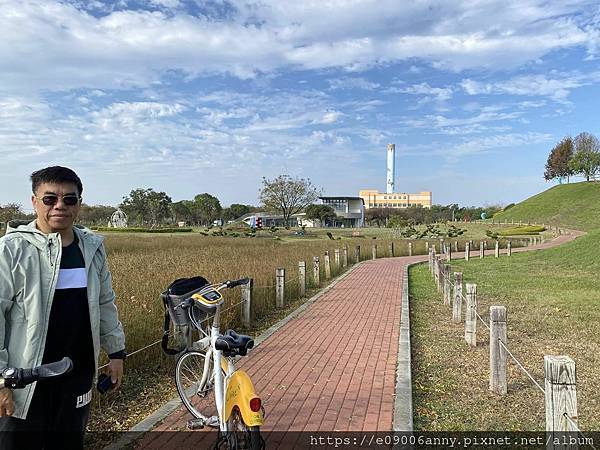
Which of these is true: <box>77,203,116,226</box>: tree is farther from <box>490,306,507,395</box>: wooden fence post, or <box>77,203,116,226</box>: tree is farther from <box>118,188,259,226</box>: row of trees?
<box>490,306,507,395</box>: wooden fence post

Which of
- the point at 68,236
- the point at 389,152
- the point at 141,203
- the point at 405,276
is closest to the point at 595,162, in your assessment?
the point at 389,152

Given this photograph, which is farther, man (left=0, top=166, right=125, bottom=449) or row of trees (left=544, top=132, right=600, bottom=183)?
row of trees (left=544, top=132, right=600, bottom=183)

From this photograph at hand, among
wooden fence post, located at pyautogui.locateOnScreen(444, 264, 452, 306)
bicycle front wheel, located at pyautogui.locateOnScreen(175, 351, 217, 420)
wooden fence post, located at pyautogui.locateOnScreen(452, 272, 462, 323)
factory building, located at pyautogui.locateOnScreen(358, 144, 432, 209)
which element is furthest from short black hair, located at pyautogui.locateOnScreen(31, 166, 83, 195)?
factory building, located at pyautogui.locateOnScreen(358, 144, 432, 209)

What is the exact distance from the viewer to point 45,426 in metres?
2.67

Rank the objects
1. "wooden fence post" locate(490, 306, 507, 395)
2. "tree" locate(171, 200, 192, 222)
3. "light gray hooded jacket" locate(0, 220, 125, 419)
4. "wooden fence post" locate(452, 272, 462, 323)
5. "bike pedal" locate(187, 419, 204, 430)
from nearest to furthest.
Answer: "light gray hooded jacket" locate(0, 220, 125, 419) → "bike pedal" locate(187, 419, 204, 430) → "wooden fence post" locate(490, 306, 507, 395) → "wooden fence post" locate(452, 272, 462, 323) → "tree" locate(171, 200, 192, 222)

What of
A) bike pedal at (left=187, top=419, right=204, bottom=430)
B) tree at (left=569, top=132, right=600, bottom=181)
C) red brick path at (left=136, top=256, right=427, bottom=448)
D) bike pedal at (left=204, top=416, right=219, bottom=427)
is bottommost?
red brick path at (left=136, top=256, right=427, bottom=448)

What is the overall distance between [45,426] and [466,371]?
5.07m

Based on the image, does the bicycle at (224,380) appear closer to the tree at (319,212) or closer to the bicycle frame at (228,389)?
the bicycle frame at (228,389)

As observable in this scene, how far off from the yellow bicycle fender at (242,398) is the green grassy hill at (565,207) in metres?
60.9

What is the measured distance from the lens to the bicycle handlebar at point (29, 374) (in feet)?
7.85

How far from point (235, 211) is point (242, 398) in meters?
94.7

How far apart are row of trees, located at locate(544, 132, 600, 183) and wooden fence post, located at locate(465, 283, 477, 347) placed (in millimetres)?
81804

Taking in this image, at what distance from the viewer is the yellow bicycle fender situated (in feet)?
10.3

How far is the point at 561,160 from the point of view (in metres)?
85.2
